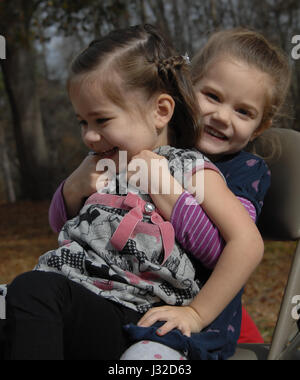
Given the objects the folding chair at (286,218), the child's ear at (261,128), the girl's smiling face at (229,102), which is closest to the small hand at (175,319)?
the folding chair at (286,218)

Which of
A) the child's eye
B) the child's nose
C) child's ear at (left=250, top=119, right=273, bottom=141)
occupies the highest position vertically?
the child's eye

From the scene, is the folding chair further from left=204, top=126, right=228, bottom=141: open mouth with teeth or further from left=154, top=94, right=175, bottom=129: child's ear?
left=154, top=94, right=175, bottom=129: child's ear

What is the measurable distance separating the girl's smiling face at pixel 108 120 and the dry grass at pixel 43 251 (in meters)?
2.85

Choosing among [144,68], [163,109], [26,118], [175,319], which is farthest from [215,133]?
[26,118]

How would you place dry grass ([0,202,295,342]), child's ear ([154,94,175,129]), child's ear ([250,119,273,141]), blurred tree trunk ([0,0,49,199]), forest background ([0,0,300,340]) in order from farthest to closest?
1. blurred tree trunk ([0,0,49,199])
2. forest background ([0,0,300,340])
3. dry grass ([0,202,295,342])
4. child's ear ([250,119,273,141])
5. child's ear ([154,94,175,129])

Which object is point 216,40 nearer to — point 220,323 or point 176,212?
point 176,212

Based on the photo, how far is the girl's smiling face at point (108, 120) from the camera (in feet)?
5.15

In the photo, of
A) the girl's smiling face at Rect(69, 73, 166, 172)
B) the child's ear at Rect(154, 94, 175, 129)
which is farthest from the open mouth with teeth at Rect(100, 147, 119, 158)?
the child's ear at Rect(154, 94, 175, 129)

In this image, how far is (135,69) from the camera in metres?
1.60

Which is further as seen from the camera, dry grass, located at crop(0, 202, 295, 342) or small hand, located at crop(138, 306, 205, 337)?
dry grass, located at crop(0, 202, 295, 342)

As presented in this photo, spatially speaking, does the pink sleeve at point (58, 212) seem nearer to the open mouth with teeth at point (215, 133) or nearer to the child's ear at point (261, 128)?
the open mouth with teeth at point (215, 133)

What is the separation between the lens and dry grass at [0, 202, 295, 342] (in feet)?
15.8

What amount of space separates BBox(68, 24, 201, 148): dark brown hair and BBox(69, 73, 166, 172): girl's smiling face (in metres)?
0.03
